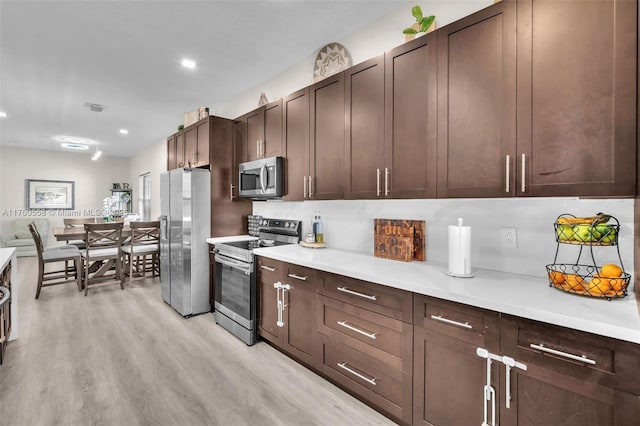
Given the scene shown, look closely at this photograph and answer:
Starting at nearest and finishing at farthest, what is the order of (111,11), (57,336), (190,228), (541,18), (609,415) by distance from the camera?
(609,415) → (541,18) → (111,11) → (57,336) → (190,228)

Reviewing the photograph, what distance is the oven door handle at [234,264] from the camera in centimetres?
272

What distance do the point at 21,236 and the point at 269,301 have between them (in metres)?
8.19

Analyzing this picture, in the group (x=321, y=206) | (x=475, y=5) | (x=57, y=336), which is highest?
(x=475, y=5)

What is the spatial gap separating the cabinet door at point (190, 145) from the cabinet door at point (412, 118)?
2.80 meters

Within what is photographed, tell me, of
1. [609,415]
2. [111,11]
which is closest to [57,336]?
[111,11]

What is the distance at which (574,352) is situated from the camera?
108cm

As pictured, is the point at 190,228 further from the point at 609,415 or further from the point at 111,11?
the point at 609,415

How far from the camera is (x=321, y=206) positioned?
2963 mm

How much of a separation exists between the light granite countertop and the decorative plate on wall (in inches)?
72.4

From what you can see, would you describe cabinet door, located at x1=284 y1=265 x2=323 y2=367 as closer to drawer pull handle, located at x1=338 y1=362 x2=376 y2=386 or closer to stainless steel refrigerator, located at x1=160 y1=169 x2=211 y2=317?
drawer pull handle, located at x1=338 y1=362 x2=376 y2=386

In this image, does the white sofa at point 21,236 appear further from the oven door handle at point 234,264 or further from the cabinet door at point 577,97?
the cabinet door at point 577,97

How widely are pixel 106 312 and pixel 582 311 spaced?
14.7 ft

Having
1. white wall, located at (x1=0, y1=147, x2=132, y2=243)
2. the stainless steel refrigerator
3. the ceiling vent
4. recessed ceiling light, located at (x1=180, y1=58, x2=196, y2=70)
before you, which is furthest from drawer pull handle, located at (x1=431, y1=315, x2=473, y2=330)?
white wall, located at (x1=0, y1=147, x2=132, y2=243)

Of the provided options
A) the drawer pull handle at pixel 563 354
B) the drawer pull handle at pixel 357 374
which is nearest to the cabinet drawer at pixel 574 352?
the drawer pull handle at pixel 563 354
